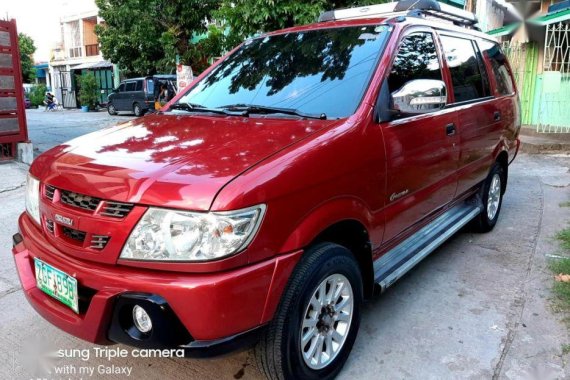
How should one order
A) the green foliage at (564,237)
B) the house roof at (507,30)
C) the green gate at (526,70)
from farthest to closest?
the green gate at (526,70)
the house roof at (507,30)
the green foliage at (564,237)

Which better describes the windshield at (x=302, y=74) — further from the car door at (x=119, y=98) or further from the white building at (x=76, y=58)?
the white building at (x=76, y=58)

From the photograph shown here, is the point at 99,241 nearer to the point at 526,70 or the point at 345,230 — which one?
the point at 345,230

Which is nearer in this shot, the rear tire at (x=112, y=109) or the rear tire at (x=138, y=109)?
the rear tire at (x=138, y=109)

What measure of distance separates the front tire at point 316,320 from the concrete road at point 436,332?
0.25m

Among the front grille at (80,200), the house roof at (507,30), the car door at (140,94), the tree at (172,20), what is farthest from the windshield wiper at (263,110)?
the car door at (140,94)

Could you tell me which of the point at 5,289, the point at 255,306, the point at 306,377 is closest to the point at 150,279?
the point at 255,306

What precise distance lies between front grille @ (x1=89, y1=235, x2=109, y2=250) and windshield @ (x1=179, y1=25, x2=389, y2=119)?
1324mm

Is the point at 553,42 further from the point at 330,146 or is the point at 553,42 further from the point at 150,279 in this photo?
the point at 150,279

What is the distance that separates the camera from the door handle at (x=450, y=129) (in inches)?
139

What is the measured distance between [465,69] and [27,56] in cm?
5060

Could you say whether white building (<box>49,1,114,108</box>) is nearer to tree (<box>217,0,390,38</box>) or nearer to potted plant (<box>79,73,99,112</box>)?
potted plant (<box>79,73,99,112</box>)

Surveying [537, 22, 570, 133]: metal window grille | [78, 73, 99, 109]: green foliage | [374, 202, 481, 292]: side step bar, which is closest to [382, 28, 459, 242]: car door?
[374, 202, 481, 292]: side step bar

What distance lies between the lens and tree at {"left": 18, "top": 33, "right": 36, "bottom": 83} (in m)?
44.9

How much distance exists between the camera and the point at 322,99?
2865 mm
